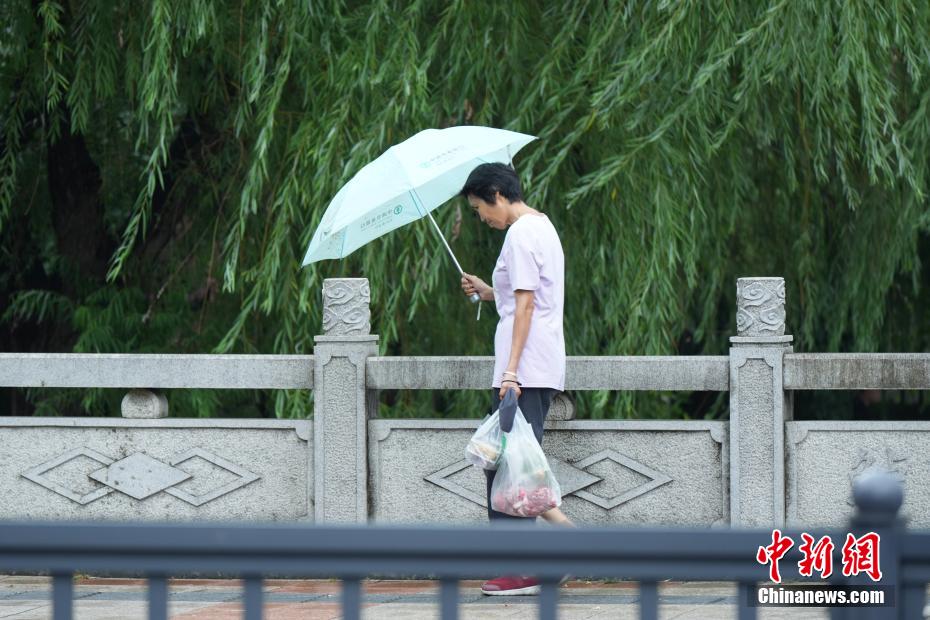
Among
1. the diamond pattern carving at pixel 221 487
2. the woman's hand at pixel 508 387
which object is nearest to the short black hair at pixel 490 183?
the woman's hand at pixel 508 387

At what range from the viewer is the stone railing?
577 centimetres

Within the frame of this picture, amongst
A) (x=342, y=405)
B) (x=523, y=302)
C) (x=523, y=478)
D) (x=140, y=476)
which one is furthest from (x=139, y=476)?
(x=523, y=302)

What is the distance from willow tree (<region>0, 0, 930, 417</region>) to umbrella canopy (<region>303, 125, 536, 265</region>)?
3.74 ft

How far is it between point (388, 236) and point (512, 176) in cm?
187

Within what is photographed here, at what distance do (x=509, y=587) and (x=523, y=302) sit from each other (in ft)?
3.54

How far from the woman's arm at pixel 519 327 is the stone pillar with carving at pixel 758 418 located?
4.18 feet

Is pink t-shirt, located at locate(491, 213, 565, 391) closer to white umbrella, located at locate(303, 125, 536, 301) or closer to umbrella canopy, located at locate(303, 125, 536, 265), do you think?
white umbrella, located at locate(303, 125, 536, 301)

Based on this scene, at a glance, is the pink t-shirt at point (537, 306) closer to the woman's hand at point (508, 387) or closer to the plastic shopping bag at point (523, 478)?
the woman's hand at point (508, 387)

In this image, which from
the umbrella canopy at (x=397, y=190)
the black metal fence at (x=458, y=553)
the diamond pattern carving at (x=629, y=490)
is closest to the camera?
the black metal fence at (x=458, y=553)

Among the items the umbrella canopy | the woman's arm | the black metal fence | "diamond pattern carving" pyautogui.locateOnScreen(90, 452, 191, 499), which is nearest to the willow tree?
"diamond pattern carving" pyautogui.locateOnScreen(90, 452, 191, 499)

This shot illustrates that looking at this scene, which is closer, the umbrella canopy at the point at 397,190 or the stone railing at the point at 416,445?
the umbrella canopy at the point at 397,190

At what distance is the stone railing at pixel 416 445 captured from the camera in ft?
18.9

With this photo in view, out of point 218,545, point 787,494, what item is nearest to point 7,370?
point 787,494

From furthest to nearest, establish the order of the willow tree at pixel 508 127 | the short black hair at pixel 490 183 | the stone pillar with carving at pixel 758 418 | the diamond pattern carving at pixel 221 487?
the willow tree at pixel 508 127, the diamond pattern carving at pixel 221 487, the stone pillar with carving at pixel 758 418, the short black hair at pixel 490 183
